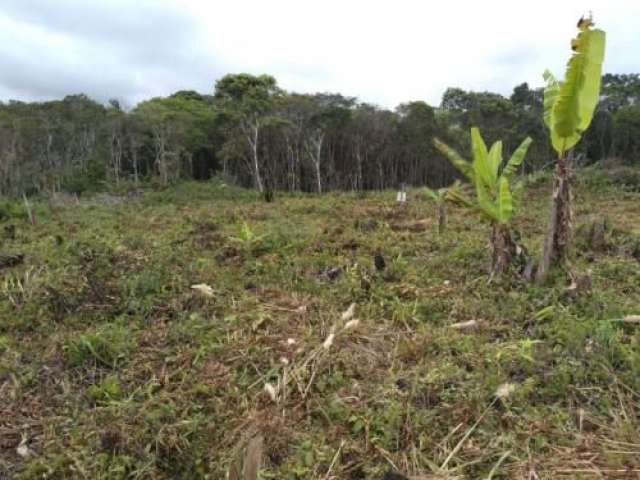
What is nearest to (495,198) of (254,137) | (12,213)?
(12,213)

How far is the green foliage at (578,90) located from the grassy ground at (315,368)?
1294 millimetres

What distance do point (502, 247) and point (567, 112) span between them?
135 centimetres

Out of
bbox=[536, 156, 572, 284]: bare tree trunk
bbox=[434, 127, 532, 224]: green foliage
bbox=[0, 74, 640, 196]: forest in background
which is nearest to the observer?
bbox=[536, 156, 572, 284]: bare tree trunk

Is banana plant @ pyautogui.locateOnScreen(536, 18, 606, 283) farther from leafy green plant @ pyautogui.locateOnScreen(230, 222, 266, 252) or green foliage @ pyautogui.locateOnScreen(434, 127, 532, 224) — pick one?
leafy green plant @ pyautogui.locateOnScreen(230, 222, 266, 252)

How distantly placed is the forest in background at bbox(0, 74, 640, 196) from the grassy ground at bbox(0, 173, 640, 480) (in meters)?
17.2

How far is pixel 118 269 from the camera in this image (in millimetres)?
5168

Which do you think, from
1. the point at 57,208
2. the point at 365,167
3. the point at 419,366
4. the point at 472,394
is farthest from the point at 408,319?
the point at 365,167

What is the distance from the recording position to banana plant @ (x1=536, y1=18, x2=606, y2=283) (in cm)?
383

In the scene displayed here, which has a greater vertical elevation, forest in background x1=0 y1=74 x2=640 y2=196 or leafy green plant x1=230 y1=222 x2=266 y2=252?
forest in background x1=0 y1=74 x2=640 y2=196

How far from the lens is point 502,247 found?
476 centimetres

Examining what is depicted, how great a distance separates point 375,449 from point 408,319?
1.60m

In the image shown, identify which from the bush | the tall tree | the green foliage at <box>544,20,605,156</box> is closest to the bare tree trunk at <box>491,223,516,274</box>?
the green foliage at <box>544,20,605,156</box>

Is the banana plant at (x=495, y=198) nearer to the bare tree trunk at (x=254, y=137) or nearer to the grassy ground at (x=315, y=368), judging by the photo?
the grassy ground at (x=315, y=368)

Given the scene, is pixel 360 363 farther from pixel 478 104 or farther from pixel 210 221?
pixel 478 104
